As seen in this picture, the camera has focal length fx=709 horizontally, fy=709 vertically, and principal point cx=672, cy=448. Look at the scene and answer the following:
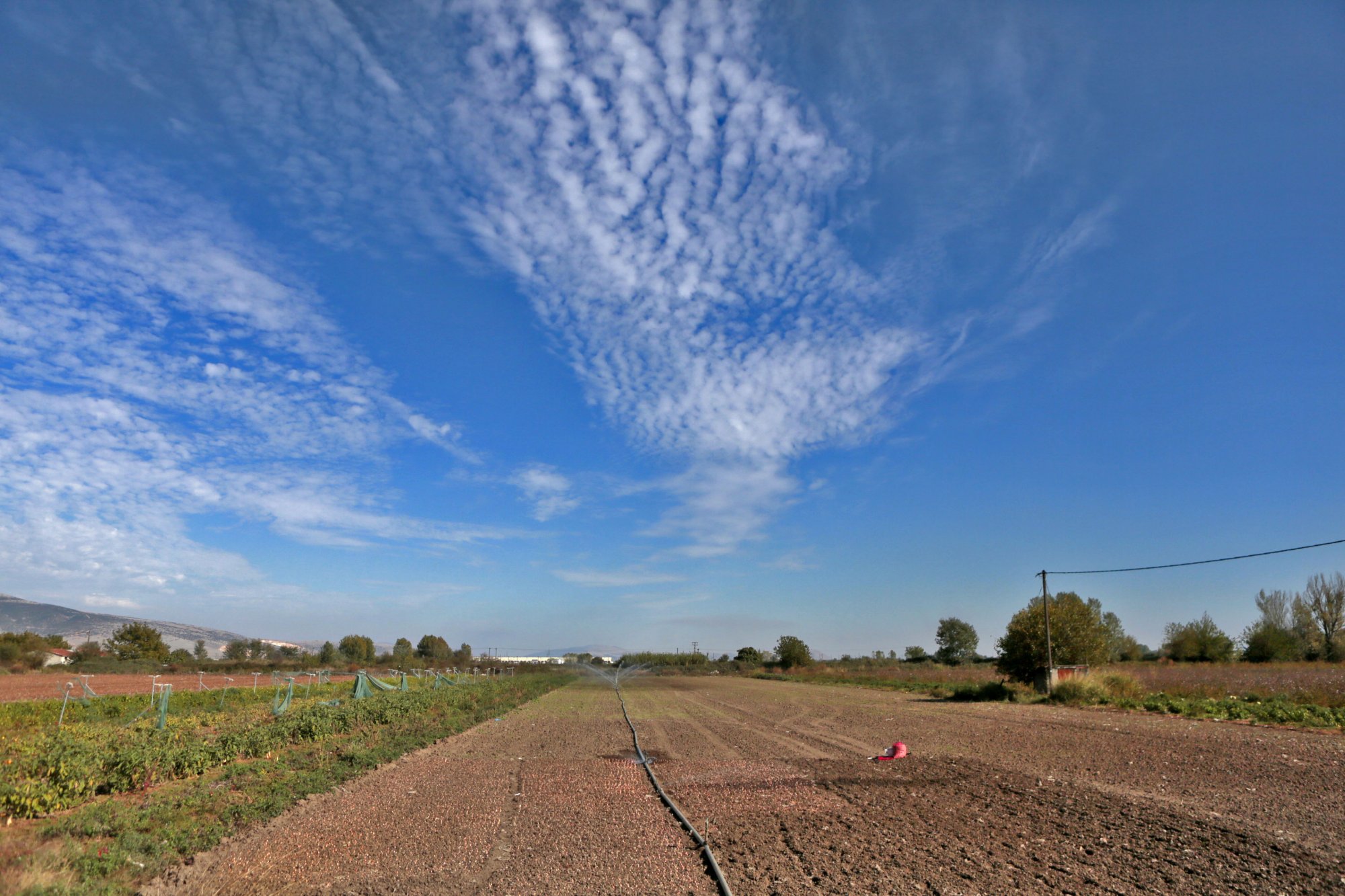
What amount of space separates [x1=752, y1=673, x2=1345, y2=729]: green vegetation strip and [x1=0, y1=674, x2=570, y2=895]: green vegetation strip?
66.9 feet

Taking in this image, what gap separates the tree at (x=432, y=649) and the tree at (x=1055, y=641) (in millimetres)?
90752

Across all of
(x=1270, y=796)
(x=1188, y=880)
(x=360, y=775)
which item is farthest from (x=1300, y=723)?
(x=360, y=775)

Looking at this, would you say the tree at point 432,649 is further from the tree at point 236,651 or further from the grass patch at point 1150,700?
the grass patch at point 1150,700

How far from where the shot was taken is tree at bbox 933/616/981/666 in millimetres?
97312

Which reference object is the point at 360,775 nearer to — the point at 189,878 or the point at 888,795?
the point at 189,878

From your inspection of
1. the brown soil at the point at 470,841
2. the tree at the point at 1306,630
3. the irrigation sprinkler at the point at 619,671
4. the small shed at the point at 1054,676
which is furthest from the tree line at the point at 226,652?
the tree at the point at 1306,630

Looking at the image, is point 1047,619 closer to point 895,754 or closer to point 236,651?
point 895,754

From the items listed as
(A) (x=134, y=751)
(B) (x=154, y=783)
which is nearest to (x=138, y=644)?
(B) (x=154, y=783)

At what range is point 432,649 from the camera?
11150 cm

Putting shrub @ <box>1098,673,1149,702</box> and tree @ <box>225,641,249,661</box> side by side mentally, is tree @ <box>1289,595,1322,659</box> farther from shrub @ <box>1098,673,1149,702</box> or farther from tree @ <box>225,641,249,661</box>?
tree @ <box>225,641,249,661</box>

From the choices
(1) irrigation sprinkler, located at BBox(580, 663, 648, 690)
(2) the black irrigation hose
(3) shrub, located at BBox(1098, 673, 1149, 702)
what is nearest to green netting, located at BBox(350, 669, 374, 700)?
(2) the black irrigation hose

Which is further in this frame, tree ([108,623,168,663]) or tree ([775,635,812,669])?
tree ([775,635,812,669])

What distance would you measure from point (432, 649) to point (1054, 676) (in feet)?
334

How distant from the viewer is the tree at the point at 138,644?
6262 centimetres
